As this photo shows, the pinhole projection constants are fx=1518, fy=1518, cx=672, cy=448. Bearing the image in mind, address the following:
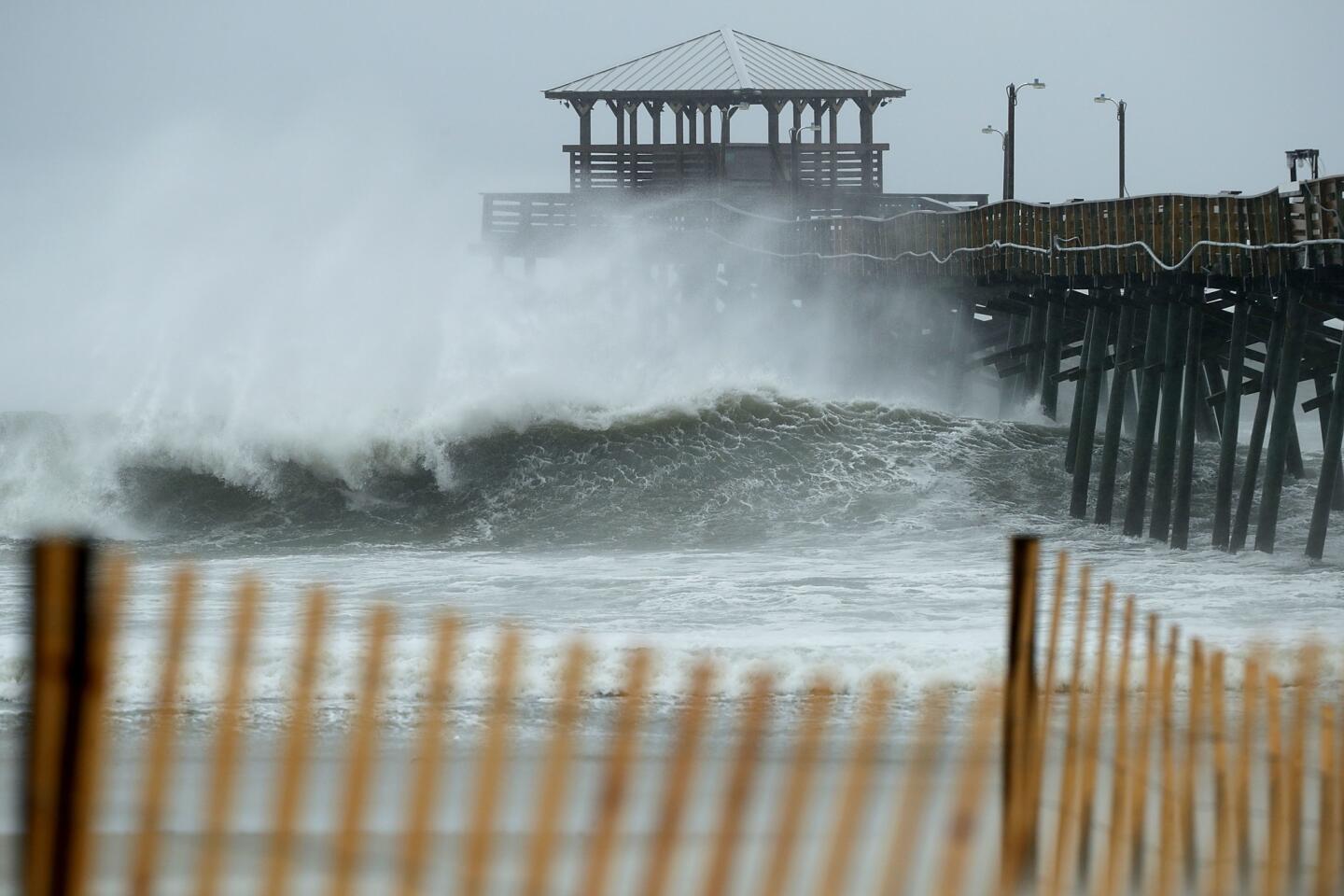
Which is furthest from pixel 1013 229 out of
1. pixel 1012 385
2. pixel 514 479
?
pixel 514 479

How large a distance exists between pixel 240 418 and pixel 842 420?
10.7m

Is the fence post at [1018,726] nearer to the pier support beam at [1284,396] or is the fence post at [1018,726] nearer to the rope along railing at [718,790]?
the rope along railing at [718,790]

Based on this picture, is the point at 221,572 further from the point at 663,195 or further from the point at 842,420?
the point at 663,195

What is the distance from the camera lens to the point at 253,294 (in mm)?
32875

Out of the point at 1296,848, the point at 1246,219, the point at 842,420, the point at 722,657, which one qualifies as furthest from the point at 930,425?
the point at 1296,848

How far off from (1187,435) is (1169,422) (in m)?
0.27

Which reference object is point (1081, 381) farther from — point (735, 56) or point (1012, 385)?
point (735, 56)

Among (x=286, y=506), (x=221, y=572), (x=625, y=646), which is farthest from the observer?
(x=286, y=506)

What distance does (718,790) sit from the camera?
5824mm

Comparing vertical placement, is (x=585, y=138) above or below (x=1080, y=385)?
above

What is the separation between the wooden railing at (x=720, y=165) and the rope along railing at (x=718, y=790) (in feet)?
106

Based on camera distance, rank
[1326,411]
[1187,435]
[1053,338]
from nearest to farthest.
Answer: [1187,435] < [1326,411] < [1053,338]

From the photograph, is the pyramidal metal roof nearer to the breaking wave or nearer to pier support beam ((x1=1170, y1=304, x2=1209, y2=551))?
the breaking wave

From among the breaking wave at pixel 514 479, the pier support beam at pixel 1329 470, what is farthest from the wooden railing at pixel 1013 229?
the breaking wave at pixel 514 479
